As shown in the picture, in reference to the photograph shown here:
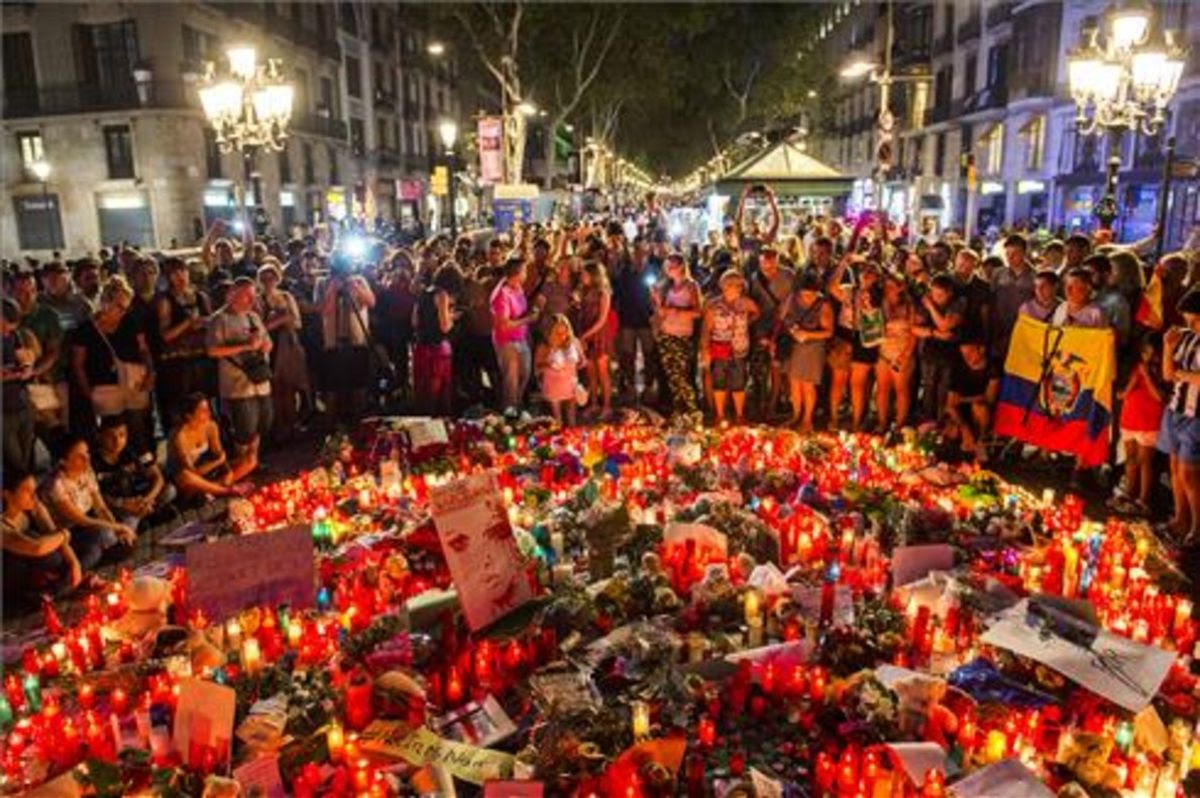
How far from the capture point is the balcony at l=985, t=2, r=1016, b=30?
3818cm

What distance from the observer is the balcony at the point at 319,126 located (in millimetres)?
40009

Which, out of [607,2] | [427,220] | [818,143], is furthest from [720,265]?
[818,143]

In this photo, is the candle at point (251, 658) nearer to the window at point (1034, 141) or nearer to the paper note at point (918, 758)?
the paper note at point (918, 758)

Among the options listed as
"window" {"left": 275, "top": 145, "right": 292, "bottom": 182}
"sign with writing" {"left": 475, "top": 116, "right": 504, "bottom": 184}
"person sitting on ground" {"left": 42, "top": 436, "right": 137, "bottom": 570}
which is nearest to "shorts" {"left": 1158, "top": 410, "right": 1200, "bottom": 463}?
"person sitting on ground" {"left": 42, "top": 436, "right": 137, "bottom": 570}

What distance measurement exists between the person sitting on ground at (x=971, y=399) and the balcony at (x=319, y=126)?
1426 inches

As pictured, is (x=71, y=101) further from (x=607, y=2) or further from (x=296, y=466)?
(x=296, y=466)

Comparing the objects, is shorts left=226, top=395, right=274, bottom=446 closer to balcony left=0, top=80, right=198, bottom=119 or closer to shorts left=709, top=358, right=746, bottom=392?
shorts left=709, top=358, right=746, bottom=392

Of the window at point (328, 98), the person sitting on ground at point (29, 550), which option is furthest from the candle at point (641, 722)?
the window at point (328, 98)

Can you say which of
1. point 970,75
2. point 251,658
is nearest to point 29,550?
point 251,658

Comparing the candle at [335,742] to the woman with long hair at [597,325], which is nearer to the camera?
the candle at [335,742]

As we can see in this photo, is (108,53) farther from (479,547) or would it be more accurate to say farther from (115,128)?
(479,547)

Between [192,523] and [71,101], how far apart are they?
98.3 ft

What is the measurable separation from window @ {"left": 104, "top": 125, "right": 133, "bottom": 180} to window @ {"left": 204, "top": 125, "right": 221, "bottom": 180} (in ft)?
7.78

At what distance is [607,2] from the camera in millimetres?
27312
